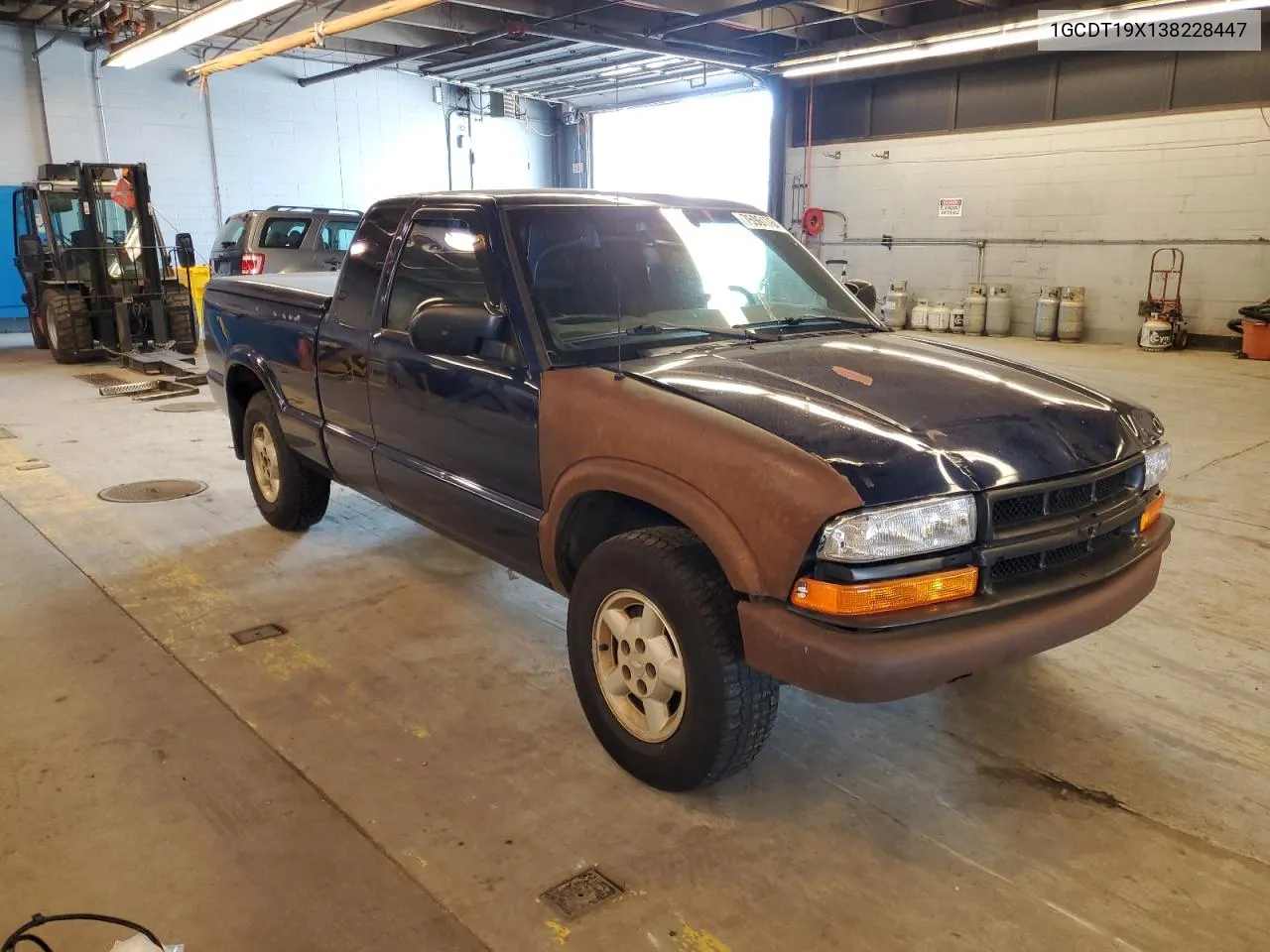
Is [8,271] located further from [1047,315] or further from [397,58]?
[1047,315]

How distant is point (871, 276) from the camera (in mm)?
16312

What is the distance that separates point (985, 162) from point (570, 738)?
14.1 m

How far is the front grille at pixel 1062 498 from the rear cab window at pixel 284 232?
37.0 feet

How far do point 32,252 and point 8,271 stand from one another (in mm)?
2916

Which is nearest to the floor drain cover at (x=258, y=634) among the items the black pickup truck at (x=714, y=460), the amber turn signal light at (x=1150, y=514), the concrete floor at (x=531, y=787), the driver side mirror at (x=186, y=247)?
the concrete floor at (x=531, y=787)

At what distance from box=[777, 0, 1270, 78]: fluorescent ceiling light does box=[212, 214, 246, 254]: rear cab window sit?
8.36 meters

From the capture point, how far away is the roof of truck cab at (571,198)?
326 cm

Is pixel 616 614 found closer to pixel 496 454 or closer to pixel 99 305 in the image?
pixel 496 454

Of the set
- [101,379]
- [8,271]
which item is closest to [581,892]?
[101,379]

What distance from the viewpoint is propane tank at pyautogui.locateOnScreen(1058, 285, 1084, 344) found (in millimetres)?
13453

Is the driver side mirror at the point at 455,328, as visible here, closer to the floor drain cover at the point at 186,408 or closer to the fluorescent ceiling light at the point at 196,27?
the floor drain cover at the point at 186,408

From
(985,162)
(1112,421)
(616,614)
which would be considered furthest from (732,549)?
(985,162)

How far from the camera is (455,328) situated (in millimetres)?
2873

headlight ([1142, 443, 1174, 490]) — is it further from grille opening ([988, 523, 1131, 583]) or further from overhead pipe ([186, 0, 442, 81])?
overhead pipe ([186, 0, 442, 81])
